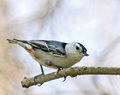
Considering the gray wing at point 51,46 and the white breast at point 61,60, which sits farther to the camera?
the gray wing at point 51,46

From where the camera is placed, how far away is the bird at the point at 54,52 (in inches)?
112

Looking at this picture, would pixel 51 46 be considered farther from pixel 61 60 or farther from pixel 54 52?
pixel 61 60

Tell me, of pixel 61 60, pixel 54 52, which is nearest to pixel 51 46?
pixel 54 52

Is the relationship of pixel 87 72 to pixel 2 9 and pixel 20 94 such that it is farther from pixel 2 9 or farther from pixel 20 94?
pixel 2 9

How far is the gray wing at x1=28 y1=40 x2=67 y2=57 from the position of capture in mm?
2957

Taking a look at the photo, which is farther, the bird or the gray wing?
the gray wing

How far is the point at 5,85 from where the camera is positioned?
4.27m

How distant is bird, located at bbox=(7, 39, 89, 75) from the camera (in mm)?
2855

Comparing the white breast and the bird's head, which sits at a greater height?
the bird's head

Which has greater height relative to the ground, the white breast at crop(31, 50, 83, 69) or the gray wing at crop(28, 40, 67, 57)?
the gray wing at crop(28, 40, 67, 57)

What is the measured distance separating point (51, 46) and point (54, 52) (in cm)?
11

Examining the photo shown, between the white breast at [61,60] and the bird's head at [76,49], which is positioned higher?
the bird's head at [76,49]

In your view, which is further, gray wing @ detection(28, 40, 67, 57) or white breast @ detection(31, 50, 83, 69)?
gray wing @ detection(28, 40, 67, 57)

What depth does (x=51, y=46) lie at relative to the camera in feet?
9.99
